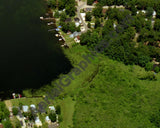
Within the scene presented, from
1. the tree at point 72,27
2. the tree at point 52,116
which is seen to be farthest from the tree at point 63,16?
the tree at point 52,116

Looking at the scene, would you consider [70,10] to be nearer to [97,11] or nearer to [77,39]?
[97,11]

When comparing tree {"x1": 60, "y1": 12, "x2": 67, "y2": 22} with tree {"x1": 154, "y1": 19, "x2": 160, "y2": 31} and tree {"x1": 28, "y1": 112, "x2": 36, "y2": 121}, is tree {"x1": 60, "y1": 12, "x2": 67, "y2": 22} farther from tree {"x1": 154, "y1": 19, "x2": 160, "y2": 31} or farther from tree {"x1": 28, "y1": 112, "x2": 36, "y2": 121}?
tree {"x1": 28, "y1": 112, "x2": 36, "y2": 121}

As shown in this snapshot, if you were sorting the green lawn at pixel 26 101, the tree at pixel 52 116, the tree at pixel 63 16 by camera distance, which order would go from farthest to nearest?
the tree at pixel 63 16 → the green lawn at pixel 26 101 → the tree at pixel 52 116

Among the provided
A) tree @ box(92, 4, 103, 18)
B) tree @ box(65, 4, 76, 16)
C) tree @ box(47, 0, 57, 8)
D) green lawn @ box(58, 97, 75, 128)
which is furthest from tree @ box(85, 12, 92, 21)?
green lawn @ box(58, 97, 75, 128)

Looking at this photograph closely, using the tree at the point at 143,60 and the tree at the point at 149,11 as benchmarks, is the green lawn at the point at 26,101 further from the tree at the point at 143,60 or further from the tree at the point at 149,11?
the tree at the point at 149,11

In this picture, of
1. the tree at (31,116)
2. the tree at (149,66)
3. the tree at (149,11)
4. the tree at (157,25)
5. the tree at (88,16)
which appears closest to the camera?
the tree at (31,116)

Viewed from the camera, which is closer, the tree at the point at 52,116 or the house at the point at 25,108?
the tree at the point at 52,116

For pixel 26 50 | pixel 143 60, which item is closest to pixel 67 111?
pixel 26 50

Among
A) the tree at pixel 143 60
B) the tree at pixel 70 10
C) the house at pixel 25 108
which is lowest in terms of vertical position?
the house at pixel 25 108

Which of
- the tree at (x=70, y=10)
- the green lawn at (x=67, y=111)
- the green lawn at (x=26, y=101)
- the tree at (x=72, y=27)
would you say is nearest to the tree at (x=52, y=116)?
the green lawn at (x=67, y=111)

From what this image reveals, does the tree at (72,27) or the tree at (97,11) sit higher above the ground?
the tree at (97,11)
